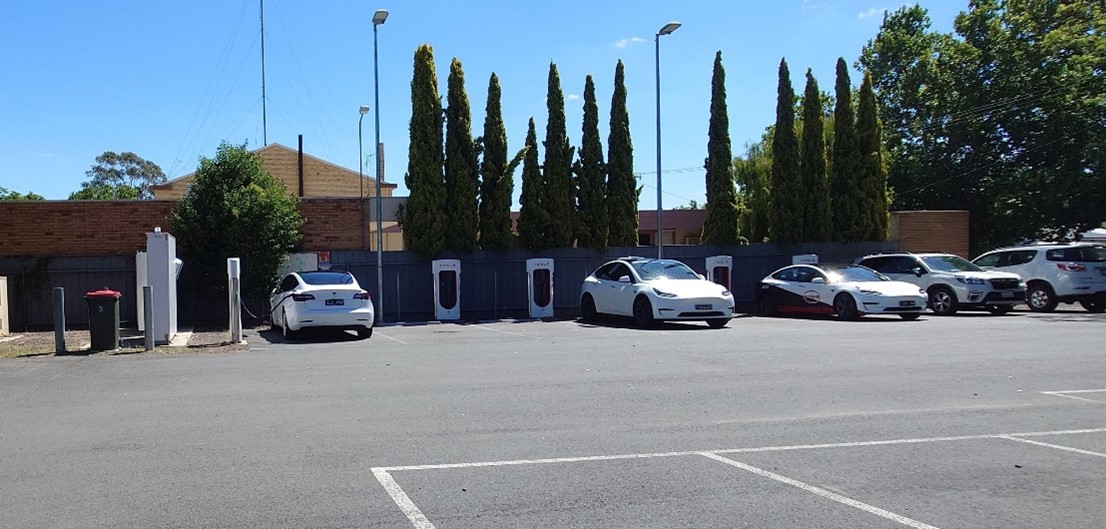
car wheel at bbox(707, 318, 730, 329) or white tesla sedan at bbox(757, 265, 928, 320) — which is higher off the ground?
white tesla sedan at bbox(757, 265, 928, 320)

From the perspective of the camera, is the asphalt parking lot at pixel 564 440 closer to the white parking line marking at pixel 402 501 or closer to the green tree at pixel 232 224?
the white parking line marking at pixel 402 501

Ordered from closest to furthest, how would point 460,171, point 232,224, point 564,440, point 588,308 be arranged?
1. point 564,440
2. point 232,224
3. point 588,308
4. point 460,171

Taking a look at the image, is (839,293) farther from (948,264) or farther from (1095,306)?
(1095,306)

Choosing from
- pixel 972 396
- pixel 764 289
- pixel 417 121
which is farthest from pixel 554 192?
pixel 972 396

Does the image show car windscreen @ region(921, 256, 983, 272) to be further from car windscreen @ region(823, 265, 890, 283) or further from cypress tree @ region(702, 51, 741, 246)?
cypress tree @ region(702, 51, 741, 246)

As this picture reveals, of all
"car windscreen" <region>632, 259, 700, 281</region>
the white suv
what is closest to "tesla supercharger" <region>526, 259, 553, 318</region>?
"car windscreen" <region>632, 259, 700, 281</region>

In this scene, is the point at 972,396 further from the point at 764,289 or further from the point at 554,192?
the point at 554,192

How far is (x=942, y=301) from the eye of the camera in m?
22.1

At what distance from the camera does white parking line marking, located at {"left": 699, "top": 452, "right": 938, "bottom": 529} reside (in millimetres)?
4996

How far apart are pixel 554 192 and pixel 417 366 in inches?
545

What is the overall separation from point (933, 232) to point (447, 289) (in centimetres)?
1716

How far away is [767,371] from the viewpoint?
11141 millimetres

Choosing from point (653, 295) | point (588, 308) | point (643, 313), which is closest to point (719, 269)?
point (588, 308)

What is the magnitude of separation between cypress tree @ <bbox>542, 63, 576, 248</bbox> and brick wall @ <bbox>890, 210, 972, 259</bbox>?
38.4ft
